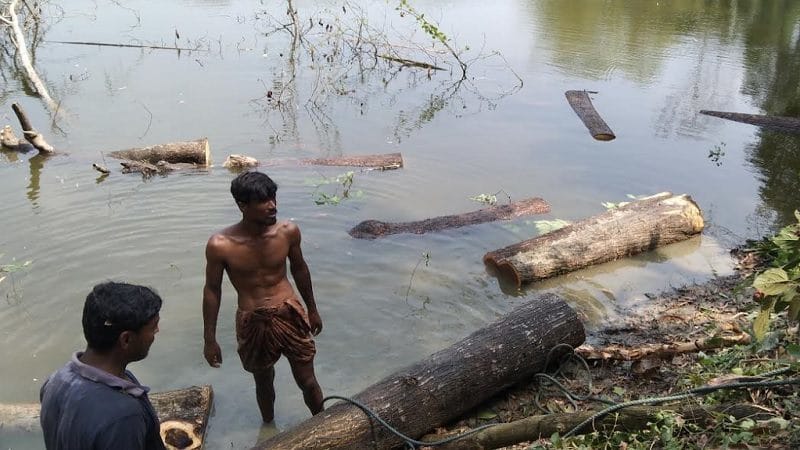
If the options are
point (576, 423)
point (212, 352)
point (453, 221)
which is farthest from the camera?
point (453, 221)

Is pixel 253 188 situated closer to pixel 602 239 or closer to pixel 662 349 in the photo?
pixel 662 349

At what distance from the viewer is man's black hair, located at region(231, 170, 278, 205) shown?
3.81m

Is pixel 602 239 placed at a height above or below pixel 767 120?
below

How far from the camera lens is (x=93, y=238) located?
24.9 feet

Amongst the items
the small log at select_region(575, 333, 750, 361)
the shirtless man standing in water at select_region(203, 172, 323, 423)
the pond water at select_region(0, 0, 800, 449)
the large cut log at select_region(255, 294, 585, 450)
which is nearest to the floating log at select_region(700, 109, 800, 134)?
the pond water at select_region(0, 0, 800, 449)

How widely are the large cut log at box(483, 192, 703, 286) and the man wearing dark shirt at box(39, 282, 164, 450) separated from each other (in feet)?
16.2

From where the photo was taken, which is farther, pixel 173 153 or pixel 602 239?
pixel 173 153

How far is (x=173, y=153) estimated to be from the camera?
32.1 feet

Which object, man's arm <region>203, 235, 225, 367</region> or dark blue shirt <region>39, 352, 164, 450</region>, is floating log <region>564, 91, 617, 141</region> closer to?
man's arm <region>203, 235, 225, 367</region>

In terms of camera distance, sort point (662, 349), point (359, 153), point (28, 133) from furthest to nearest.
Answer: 1. point (359, 153)
2. point (28, 133)
3. point (662, 349)

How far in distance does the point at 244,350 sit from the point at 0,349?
2811 mm

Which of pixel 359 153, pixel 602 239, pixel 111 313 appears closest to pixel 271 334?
pixel 111 313

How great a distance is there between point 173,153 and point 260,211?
6.53m

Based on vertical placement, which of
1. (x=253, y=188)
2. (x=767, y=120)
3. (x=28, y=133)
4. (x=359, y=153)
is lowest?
(x=359, y=153)
